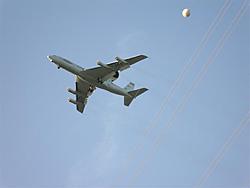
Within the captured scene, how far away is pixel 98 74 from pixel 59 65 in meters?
4.25

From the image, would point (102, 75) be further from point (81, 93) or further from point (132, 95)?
point (81, 93)

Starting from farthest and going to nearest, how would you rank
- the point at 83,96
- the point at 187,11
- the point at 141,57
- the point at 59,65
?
1. the point at 83,96
2. the point at 59,65
3. the point at 141,57
4. the point at 187,11

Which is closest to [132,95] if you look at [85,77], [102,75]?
[102,75]

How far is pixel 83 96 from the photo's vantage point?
53844 mm

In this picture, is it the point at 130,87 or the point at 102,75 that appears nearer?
the point at 102,75

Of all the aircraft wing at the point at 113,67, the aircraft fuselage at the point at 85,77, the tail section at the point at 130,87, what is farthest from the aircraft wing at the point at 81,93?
the tail section at the point at 130,87

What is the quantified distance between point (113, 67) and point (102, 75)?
177cm

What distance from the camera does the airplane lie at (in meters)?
46.8

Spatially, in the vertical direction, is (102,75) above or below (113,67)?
below

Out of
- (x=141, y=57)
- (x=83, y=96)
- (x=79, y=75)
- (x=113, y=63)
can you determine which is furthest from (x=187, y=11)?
(x=83, y=96)

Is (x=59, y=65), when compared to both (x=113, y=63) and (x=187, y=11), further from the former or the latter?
(x=187, y=11)

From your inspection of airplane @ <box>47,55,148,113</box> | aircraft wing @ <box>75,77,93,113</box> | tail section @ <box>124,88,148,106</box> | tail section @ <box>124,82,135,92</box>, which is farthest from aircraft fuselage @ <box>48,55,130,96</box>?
tail section @ <box>124,82,135,92</box>

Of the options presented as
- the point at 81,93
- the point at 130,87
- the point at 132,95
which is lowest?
the point at 81,93

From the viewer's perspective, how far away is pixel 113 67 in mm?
47469
